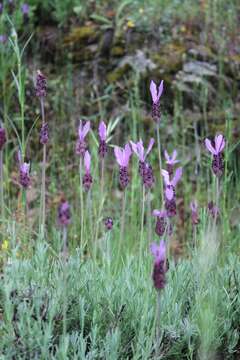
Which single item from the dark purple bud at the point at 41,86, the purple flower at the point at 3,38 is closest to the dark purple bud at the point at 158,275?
the dark purple bud at the point at 41,86

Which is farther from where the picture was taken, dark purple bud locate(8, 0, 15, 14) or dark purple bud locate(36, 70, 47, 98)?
dark purple bud locate(8, 0, 15, 14)

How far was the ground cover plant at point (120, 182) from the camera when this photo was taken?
1.93 meters

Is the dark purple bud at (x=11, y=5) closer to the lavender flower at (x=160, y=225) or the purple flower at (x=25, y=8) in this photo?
the purple flower at (x=25, y=8)

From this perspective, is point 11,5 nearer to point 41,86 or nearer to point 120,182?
point 41,86

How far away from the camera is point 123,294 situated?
6.73ft

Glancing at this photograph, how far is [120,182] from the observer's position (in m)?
2.03

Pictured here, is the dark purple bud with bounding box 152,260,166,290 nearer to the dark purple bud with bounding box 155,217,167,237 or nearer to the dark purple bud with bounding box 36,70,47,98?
the dark purple bud with bounding box 155,217,167,237

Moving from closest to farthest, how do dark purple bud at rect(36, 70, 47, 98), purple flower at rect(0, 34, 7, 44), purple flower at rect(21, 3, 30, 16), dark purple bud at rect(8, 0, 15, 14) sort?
1. dark purple bud at rect(36, 70, 47, 98)
2. purple flower at rect(0, 34, 7, 44)
3. dark purple bud at rect(8, 0, 15, 14)
4. purple flower at rect(21, 3, 30, 16)

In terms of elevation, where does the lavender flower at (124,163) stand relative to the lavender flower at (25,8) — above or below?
below

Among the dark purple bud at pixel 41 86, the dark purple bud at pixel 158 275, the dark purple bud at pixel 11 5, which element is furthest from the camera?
the dark purple bud at pixel 11 5

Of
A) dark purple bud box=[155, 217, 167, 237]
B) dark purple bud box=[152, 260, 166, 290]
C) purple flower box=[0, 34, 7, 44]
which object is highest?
purple flower box=[0, 34, 7, 44]

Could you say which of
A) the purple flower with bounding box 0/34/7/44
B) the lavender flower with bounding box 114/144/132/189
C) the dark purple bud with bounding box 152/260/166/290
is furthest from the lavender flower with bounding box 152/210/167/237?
the purple flower with bounding box 0/34/7/44

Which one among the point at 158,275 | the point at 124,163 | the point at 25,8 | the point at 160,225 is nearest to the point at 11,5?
the point at 25,8

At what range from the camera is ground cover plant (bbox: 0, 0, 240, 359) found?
6.32 ft
